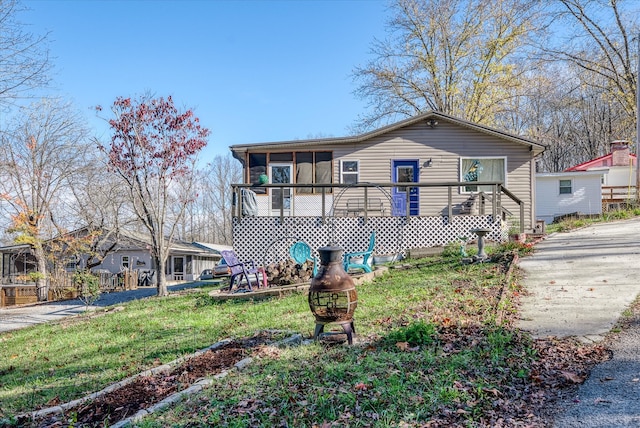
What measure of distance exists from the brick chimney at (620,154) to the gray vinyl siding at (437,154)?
15.0m

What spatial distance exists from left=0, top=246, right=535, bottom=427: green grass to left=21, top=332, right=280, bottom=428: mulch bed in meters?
0.43

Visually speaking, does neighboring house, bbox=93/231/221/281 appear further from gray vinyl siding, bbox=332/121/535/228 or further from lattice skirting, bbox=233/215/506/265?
lattice skirting, bbox=233/215/506/265

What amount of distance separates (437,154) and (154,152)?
925 cm

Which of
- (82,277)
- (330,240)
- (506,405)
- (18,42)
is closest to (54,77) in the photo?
(18,42)

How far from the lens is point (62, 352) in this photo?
689 centimetres

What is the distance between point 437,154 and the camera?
14.8 meters

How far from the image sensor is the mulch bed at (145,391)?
375cm

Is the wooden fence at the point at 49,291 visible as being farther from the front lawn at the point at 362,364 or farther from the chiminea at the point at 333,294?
the chiminea at the point at 333,294

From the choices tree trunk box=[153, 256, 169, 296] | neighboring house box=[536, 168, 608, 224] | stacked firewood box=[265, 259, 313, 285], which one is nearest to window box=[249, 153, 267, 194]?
tree trunk box=[153, 256, 169, 296]

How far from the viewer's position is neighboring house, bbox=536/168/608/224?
2192 cm

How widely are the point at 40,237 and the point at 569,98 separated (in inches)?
1372

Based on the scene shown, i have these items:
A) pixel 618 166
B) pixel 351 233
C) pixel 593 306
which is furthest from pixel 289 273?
pixel 618 166

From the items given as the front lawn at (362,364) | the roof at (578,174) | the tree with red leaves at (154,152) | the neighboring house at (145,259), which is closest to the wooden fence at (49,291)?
the neighboring house at (145,259)

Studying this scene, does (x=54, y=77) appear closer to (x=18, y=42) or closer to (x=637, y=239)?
(x=18, y=42)
